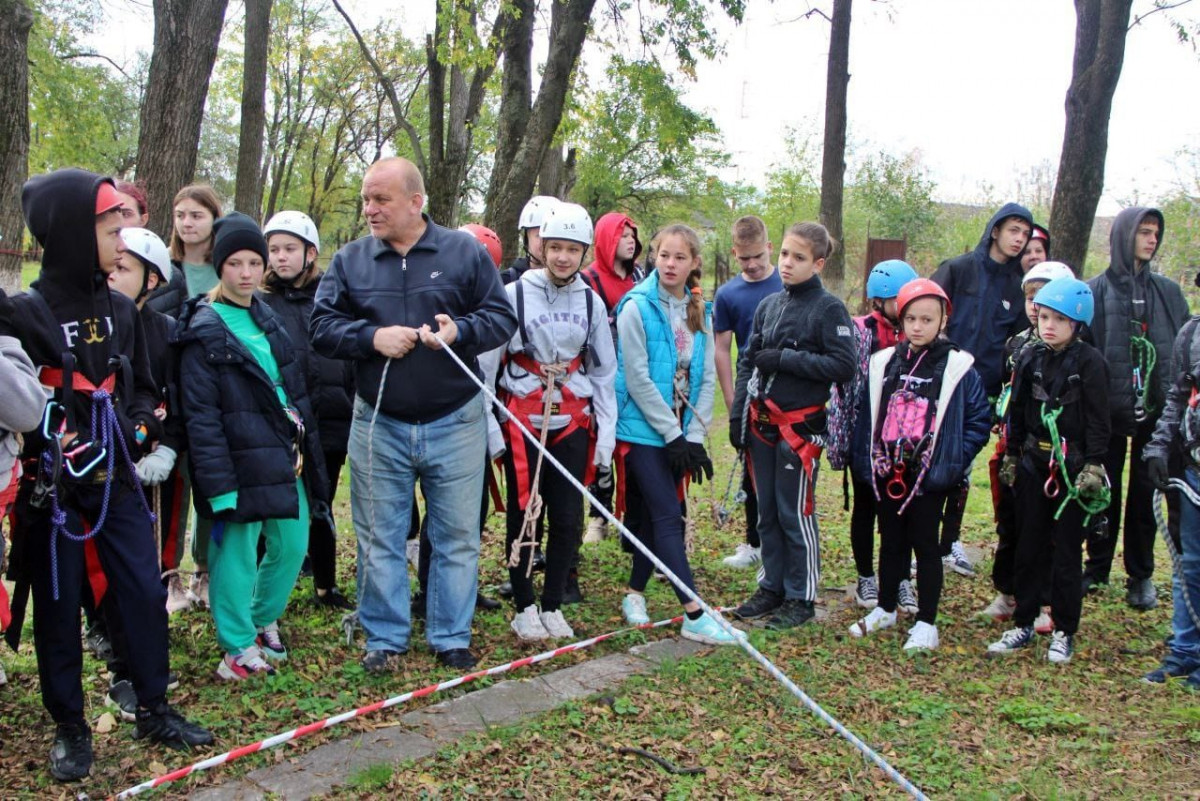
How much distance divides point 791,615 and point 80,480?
3.58m

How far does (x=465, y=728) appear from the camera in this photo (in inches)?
147

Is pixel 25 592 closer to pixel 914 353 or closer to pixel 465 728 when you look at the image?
pixel 465 728

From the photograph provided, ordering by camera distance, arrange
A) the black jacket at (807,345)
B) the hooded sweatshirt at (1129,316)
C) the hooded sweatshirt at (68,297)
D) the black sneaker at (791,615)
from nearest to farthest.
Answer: the hooded sweatshirt at (68,297), the black jacket at (807,345), the black sneaker at (791,615), the hooded sweatshirt at (1129,316)

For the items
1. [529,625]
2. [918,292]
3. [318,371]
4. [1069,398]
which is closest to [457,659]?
[529,625]

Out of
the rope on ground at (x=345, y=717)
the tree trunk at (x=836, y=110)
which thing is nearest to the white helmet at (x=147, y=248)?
the rope on ground at (x=345, y=717)

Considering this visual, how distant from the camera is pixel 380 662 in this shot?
425 centimetres

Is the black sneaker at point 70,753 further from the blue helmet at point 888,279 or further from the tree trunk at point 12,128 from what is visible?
the tree trunk at point 12,128

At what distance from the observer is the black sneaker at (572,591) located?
18.0 feet

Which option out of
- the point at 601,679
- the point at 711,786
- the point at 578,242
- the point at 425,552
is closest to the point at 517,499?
the point at 425,552

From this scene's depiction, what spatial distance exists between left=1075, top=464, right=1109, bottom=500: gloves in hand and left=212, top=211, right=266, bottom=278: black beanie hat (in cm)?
408

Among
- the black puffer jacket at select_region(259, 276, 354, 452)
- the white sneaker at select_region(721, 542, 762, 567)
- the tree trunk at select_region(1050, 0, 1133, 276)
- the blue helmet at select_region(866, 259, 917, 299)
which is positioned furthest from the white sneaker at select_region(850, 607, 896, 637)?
the tree trunk at select_region(1050, 0, 1133, 276)

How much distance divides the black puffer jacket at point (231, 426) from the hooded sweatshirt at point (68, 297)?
1.58 ft

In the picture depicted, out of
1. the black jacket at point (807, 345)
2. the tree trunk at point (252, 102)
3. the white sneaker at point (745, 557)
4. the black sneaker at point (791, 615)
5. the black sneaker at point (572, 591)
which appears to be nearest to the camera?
the black jacket at point (807, 345)

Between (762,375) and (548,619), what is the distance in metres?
1.76
